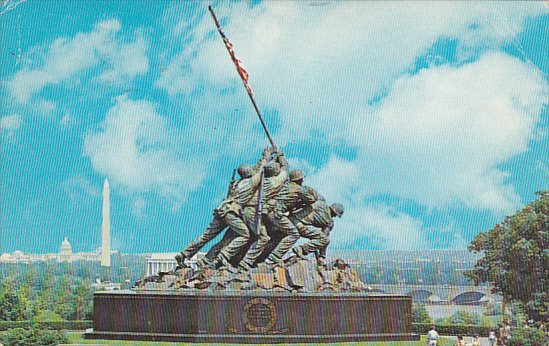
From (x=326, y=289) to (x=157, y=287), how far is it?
352 cm

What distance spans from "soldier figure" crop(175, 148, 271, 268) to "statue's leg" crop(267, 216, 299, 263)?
0.70 metres

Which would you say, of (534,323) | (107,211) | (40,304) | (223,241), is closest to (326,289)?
(223,241)

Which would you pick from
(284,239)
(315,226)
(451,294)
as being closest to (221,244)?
(284,239)

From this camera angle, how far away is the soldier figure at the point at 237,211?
1834 cm

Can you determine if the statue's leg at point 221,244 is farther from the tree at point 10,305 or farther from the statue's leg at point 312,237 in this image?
the tree at point 10,305

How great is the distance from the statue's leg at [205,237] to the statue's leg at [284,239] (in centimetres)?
125

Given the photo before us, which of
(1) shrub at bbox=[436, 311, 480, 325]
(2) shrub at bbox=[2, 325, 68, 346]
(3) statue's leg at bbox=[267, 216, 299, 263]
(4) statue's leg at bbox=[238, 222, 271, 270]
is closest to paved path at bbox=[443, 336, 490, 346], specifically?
(1) shrub at bbox=[436, 311, 480, 325]

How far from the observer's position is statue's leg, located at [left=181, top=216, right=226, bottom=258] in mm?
18734

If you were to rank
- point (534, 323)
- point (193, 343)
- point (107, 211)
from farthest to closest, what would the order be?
point (107, 211)
point (534, 323)
point (193, 343)

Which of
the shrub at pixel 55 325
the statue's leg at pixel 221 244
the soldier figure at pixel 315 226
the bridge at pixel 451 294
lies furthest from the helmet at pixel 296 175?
the bridge at pixel 451 294

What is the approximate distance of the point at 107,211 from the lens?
31.3 m

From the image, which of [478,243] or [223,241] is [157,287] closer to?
[223,241]

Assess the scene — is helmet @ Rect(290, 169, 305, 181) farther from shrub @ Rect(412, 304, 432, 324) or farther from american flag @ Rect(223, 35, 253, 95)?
shrub @ Rect(412, 304, 432, 324)

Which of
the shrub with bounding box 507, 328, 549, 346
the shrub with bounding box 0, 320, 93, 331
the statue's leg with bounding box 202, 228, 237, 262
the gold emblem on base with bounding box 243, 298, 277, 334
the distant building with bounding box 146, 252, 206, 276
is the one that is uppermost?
the distant building with bounding box 146, 252, 206, 276
